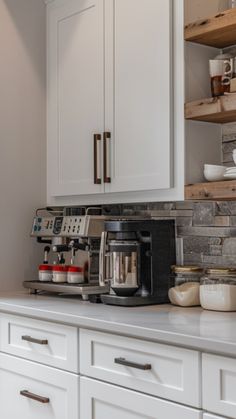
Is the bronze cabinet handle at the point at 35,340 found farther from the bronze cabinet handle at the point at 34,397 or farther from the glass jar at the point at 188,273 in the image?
the glass jar at the point at 188,273

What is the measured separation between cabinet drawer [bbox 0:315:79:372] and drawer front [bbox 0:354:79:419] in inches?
1.2

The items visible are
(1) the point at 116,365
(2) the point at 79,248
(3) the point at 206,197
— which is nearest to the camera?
(1) the point at 116,365

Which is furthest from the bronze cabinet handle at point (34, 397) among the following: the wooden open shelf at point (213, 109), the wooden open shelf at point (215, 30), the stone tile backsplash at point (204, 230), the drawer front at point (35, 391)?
the wooden open shelf at point (215, 30)

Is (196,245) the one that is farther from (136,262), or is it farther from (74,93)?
(74,93)

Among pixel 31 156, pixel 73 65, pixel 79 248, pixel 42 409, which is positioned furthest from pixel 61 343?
pixel 73 65

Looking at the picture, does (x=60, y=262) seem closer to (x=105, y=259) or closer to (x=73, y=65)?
(x=105, y=259)

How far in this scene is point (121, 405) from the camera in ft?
6.93

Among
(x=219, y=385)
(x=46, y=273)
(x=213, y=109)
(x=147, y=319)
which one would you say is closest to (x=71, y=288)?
(x=46, y=273)

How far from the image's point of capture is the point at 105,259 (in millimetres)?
2691

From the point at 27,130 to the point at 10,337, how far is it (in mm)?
1044

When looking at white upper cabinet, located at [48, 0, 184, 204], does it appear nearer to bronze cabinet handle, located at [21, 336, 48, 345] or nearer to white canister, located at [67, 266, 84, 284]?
white canister, located at [67, 266, 84, 284]

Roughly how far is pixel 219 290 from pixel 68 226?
87 centimetres

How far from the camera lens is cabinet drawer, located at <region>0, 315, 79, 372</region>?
2.36 metres

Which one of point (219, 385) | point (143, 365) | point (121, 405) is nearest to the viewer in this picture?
point (219, 385)
